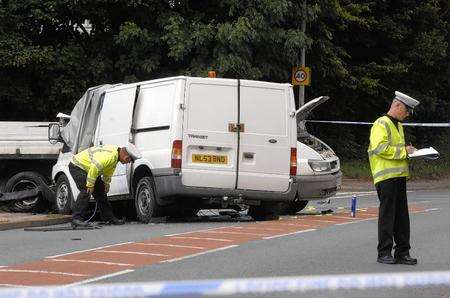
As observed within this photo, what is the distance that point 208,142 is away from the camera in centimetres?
1336

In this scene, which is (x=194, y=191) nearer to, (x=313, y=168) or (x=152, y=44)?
(x=313, y=168)

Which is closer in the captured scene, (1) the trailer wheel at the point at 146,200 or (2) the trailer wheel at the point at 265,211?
(1) the trailer wheel at the point at 146,200

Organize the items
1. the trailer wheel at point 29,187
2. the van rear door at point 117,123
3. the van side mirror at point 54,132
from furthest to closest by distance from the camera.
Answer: the trailer wheel at point 29,187 < the van side mirror at point 54,132 < the van rear door at point 117,123

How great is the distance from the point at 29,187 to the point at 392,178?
31.0 feet

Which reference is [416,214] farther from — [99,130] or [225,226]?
[99,130]

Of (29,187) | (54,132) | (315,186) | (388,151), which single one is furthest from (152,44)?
(388,151)

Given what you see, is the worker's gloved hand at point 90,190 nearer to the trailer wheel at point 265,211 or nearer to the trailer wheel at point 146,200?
the trailer wheel at point 146,200

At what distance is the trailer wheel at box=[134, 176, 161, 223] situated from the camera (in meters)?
13.6

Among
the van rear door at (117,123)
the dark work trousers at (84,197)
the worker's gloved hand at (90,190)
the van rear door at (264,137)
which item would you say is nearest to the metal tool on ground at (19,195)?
the van rear door at (117,123)

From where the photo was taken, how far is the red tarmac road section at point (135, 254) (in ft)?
27.1

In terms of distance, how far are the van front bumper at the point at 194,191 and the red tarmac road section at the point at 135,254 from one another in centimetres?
46

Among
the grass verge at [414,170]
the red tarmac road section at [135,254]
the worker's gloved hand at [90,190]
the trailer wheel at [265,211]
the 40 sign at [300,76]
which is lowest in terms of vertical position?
the red tarmac road section at [135,254]

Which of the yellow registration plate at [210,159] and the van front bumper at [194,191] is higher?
the yellow registration plate at [210,159]

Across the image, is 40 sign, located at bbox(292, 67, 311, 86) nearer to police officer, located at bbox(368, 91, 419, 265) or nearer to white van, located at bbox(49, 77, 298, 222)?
white van, located at bbox(49, 77, 298, 222)
